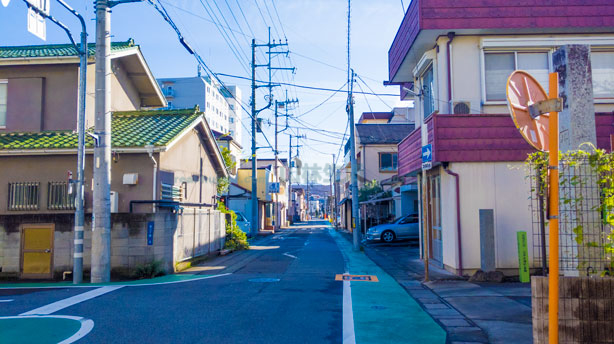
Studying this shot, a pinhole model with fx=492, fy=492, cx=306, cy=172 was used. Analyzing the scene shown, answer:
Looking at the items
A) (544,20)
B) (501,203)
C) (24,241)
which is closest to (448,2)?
(544,20)

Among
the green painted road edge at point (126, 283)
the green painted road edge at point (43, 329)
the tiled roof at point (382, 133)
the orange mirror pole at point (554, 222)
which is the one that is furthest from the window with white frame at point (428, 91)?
the tiled roof at point (382, 133)

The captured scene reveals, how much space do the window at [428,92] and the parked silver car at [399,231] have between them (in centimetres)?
1112

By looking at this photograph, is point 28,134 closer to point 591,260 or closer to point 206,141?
point 206,141

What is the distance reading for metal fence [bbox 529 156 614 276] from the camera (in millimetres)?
5816

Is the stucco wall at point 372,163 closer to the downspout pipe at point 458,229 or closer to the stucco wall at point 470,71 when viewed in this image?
the stucco wall at point 470,71

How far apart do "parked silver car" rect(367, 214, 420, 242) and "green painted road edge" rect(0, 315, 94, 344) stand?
18921 mm

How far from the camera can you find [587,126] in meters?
6.43

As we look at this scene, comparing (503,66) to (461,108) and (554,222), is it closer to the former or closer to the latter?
(461,108)

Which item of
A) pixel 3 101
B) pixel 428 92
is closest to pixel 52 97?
pixel 3 101

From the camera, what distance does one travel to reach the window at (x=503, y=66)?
12961 mm

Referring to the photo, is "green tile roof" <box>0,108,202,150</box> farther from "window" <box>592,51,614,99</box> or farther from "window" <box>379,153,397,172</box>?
"window" <box>379,153,397,172</box>

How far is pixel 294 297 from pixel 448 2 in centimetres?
837

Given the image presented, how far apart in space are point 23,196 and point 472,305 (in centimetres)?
1277

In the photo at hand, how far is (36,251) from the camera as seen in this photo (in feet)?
43.6
